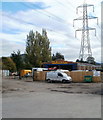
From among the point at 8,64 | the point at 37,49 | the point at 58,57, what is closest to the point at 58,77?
the point at 37,49

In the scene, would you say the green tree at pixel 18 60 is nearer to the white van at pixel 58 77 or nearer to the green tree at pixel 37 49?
the green tree at pixel 37 49

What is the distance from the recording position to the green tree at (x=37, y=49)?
7155 centimetres

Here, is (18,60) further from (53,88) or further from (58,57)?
(53,88)

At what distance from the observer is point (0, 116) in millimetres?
9539

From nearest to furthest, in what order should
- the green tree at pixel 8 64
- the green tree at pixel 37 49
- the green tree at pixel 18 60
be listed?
1. the green tree at pixel 37 49
2. the green tree at pixel 8 64
3. the green tree at pixel 18 60

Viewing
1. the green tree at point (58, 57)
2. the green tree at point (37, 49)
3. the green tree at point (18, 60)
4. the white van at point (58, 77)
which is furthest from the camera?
the green tree at point (58, 57)

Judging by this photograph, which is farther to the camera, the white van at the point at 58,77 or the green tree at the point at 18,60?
the green tree at the point at 18,60

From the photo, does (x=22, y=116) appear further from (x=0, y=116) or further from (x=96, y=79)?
(x=96, y=79)

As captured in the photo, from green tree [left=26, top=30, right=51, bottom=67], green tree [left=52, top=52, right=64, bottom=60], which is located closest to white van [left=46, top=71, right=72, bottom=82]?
green tree [left=26, top=30, right=51, bottom=67]

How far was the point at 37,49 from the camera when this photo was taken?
237 ft

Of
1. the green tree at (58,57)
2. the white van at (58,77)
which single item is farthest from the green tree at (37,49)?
the green tree at (58,57)

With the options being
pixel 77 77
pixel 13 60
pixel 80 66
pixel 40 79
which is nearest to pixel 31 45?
pixel 13 60

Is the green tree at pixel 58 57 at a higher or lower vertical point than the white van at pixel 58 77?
higher

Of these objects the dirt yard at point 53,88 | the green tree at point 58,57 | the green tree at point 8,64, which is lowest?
the dirt yard at point 53,88
